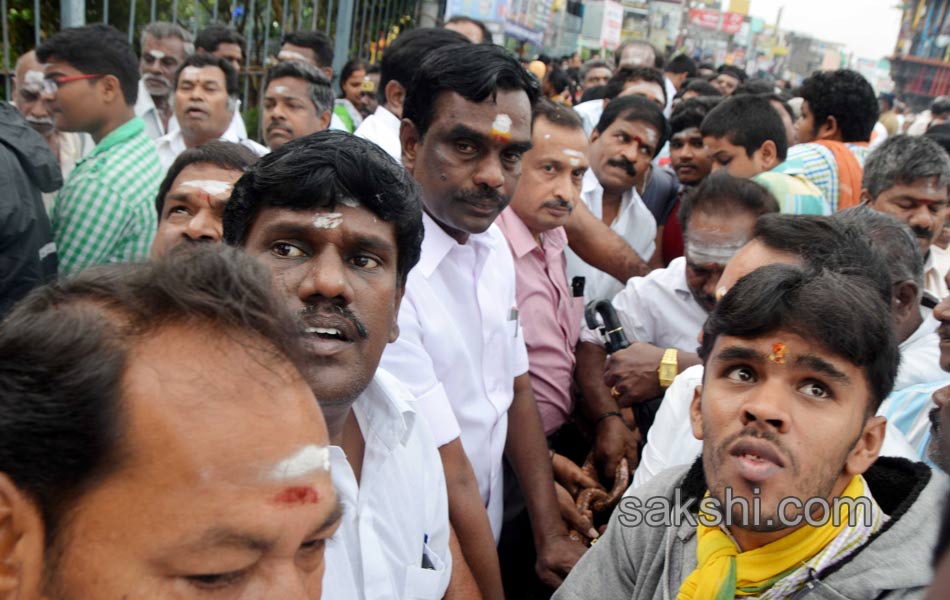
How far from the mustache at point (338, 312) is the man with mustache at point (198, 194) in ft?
2.62

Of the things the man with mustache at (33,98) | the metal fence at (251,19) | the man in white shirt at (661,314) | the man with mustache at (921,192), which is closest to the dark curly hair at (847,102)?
the man with mustache at (921,192)

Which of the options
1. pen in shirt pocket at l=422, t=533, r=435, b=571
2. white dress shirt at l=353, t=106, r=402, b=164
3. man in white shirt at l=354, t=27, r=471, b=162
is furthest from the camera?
man in white shirt at l=354, t=27, r=471, b=162

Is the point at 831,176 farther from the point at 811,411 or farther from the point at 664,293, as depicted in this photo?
the point at 811,411

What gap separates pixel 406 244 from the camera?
1.75m

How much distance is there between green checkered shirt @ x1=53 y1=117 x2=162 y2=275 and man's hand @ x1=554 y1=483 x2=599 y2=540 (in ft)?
6.23

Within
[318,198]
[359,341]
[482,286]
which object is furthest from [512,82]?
[359,341]

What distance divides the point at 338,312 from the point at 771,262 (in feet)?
4.21

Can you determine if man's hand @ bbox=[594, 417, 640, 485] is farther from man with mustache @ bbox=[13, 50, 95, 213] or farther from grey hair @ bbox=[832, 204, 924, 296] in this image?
man with mustache @ bbox=[13, 50, 95, 213]

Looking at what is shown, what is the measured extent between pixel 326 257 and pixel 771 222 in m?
1.37

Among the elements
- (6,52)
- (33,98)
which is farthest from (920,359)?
(6,52)

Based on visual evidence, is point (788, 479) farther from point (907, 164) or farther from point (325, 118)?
point (325, 118)

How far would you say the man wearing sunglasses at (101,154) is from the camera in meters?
3.14

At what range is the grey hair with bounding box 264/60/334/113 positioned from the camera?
4.57 metres

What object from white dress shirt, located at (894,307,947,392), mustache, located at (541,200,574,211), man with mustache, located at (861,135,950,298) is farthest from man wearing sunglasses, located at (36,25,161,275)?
man with mustache, located at (861,135,950,298)
